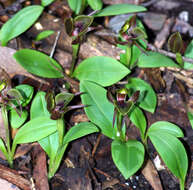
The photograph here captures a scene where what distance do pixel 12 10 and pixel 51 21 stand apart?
1.61ft

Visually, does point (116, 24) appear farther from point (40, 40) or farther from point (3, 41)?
point (3, 41)

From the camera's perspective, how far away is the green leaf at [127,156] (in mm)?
2223

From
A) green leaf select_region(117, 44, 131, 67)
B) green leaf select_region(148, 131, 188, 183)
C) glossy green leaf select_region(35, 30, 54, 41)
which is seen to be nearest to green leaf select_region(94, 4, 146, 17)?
green leaf select_region(117, 44, 131, 67)

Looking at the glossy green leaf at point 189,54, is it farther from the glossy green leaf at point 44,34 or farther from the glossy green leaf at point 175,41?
the glossy green leaf at point 44,34

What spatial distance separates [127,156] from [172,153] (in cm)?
38

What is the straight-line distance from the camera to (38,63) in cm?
283

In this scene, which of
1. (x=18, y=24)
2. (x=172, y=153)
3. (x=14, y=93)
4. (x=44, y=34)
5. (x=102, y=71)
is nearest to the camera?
(x=14, y=93)

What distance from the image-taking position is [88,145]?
2.68 metres

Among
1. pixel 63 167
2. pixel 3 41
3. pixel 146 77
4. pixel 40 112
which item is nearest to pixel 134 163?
pixel 63 167

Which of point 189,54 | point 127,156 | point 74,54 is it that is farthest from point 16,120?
point 189,54

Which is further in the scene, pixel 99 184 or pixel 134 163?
pixel 99 184

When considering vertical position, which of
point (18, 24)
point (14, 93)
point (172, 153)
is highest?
point (18, 24)

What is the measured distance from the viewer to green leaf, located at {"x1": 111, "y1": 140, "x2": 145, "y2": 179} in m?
2.22

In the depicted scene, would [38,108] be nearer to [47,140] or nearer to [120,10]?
[47,140]
